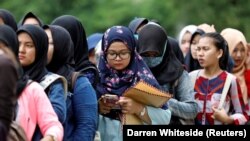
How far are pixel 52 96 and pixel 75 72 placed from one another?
1.88ft

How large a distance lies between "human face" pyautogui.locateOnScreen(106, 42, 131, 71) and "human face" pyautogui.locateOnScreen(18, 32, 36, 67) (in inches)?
33.3

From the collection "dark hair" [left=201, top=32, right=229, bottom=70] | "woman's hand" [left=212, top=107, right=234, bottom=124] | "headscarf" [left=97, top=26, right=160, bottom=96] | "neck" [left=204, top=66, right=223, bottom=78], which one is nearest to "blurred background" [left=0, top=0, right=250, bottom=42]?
"dark hair" [left=201, top=32, right=229, bottom=70]

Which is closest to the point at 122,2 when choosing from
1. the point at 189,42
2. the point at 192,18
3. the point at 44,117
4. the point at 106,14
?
the point at 106,14

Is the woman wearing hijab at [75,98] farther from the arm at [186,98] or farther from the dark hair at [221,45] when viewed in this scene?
the dark hair at [221,45]

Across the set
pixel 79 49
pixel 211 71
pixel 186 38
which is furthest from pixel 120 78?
pixel 186 38

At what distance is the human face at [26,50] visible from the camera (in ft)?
21.1

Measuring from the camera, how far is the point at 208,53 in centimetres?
850

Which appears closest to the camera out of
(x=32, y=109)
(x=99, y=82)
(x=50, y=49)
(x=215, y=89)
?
(x=32, y=109)

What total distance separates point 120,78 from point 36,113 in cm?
129

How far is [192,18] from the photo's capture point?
31.6 m

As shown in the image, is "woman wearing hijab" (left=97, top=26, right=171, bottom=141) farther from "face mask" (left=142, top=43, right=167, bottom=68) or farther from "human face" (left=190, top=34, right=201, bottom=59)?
"human face" (left=190, top=34, right=201, bottom=59)

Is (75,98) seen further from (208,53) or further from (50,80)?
(208,53)

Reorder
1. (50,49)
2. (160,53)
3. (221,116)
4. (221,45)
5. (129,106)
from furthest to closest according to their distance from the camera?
(221,45) < (221,116) < (160,53) < (129,106) < (50,49)

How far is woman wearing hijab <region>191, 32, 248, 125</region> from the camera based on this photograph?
8289mm
